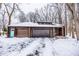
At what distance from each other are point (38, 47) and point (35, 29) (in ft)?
1.12

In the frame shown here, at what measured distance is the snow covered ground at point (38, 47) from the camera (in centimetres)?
257

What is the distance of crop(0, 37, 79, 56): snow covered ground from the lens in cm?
257

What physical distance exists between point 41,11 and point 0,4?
776 millimetres

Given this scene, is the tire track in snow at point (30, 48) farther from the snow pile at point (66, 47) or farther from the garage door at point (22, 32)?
the snow pile at point (66, 47)

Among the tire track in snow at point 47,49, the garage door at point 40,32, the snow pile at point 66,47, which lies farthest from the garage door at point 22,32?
the snow pile at point 66,47

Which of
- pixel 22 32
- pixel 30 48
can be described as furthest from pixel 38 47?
pixel 22 32

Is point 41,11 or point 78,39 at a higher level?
point 41,11

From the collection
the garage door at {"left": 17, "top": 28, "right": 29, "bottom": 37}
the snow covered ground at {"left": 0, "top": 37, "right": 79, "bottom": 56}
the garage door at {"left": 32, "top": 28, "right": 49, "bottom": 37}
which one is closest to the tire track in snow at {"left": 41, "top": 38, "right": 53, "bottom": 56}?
the snow covered ground at {"left": 0, "top": 37, "right": 79, "bottom": 56}

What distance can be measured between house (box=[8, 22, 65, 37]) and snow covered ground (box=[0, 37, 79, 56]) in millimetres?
96

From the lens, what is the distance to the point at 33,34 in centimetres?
270

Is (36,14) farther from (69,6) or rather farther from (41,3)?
(69,6)

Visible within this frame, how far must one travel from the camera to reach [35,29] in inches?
106

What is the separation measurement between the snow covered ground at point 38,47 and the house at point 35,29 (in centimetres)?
10

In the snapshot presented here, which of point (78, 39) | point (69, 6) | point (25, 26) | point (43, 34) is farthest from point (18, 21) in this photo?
point (78, 39)
